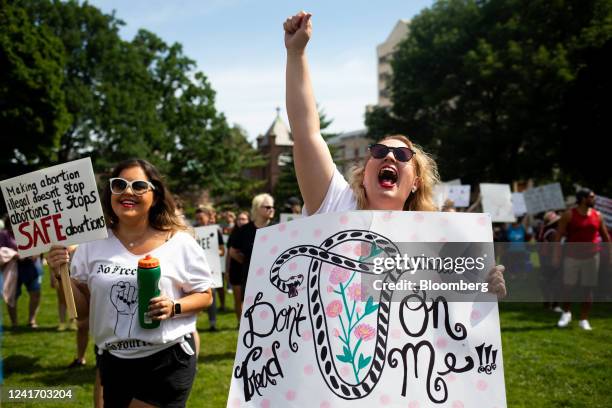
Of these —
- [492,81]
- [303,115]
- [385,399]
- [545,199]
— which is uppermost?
[492,81]

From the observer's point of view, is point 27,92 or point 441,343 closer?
point 441,343

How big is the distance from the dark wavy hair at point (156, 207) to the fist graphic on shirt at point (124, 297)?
1.42 ft

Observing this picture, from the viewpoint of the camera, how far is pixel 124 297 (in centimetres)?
303

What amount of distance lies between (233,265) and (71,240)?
17.6 feet

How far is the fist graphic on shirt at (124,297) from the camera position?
9.90 feet

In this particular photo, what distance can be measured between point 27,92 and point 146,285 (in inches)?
1097

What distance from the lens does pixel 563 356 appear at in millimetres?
7027

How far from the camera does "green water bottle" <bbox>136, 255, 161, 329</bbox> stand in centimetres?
283

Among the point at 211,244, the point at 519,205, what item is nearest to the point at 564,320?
the point at 211,244

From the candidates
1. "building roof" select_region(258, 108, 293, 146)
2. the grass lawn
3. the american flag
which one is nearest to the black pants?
the grass lawn

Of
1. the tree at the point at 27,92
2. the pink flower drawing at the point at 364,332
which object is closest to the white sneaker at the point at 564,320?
the pink flower drawing at the point at 364,332

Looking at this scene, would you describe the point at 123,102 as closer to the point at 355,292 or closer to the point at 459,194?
the point at 459,194

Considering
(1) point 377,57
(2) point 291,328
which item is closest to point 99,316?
(2) point 291,328

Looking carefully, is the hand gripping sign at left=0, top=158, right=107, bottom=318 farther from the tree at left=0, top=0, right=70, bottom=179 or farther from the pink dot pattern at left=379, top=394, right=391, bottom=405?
the tree at left=0, top=0, right=70, bottom=179
